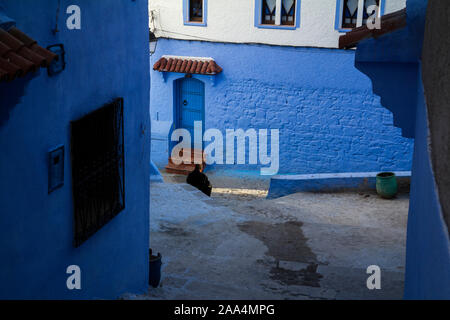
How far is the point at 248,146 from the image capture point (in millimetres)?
17719

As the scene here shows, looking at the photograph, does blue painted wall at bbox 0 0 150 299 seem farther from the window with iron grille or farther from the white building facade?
the white building facade

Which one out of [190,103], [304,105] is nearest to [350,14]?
[304,105]

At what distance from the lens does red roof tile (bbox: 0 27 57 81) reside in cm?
329

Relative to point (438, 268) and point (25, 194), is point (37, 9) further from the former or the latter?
point (438, 268)

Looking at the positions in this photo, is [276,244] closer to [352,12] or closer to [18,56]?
[352,12]

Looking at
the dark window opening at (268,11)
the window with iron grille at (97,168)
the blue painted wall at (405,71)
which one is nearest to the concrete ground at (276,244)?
the window with iron grille at (97,168)

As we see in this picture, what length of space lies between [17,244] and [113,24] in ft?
8.42

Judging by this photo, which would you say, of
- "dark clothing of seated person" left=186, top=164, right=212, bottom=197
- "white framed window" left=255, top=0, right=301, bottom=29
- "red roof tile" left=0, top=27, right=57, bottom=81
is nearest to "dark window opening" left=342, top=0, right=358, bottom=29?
"white framed window" left=255, top=0, right=301, bottom=29

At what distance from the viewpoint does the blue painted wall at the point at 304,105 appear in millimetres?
16484

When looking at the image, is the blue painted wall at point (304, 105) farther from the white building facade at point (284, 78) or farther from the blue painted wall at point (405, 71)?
the blue painted wall at point (405, 71)

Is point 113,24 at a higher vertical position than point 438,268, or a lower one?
higher

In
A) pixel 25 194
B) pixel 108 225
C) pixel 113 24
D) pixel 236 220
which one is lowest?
pixel 236 220

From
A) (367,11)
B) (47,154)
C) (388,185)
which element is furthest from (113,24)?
(367,11)
